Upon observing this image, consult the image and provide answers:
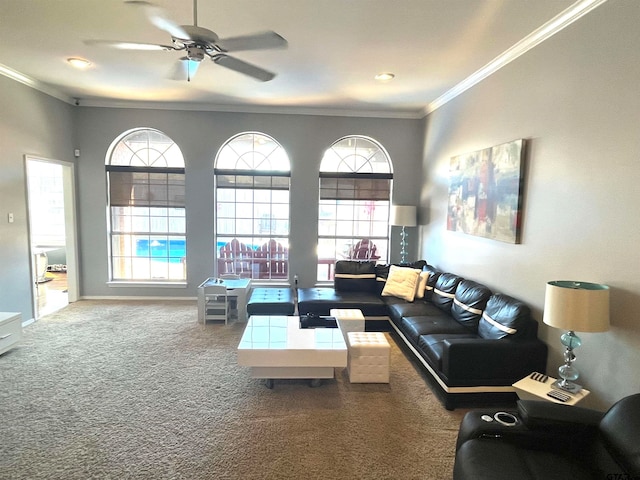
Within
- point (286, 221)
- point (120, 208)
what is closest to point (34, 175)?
point (120, 208)

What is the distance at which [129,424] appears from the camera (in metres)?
2.60

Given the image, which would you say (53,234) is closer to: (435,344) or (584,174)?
(435,344)

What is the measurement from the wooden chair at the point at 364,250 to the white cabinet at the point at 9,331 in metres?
4.46

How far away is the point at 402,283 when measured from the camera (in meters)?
4.74

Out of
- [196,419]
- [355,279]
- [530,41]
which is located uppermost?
[530,41]

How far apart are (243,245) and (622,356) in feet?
16.4

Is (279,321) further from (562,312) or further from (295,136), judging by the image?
(295,136)

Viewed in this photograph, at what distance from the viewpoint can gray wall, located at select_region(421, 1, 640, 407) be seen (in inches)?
87.9

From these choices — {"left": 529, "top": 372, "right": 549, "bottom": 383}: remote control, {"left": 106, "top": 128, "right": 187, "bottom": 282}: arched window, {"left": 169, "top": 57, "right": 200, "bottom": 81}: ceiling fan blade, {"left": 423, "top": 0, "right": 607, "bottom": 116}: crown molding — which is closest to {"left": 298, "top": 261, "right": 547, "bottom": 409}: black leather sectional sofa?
{"left": 529, "top": 372, "right": 549, "bottom": 383}: remote control

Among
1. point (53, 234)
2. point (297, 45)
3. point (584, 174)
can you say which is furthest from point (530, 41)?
point (53, 234)

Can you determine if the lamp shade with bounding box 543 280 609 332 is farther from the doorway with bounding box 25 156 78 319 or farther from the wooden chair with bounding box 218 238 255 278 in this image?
the doorway with bounding box 25 156 78 319

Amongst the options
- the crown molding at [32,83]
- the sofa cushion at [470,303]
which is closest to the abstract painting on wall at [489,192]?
the sofa cushion at [470,303]

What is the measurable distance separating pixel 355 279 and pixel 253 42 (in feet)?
11.2

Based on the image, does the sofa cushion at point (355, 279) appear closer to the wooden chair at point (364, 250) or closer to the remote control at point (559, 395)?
the wooden chair at point (364, 250)
